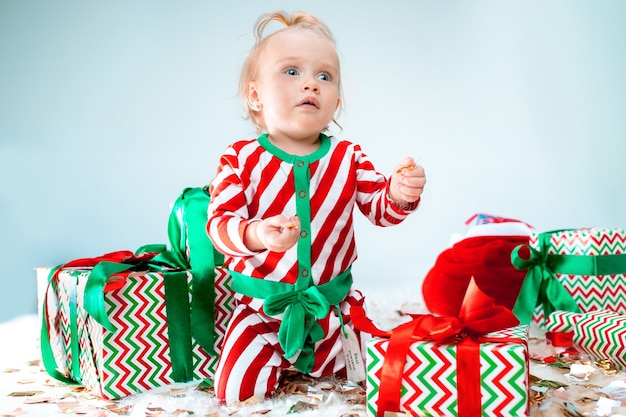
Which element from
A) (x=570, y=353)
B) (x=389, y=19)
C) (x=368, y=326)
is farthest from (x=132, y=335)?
(x=389, y=19)

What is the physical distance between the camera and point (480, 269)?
1.59 metres

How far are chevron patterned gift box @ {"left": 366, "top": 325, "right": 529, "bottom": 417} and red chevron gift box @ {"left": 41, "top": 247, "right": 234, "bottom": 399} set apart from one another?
37 cm

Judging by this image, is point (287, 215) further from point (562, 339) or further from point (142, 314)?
point (562, 339)

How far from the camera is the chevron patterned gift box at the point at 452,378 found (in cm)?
97

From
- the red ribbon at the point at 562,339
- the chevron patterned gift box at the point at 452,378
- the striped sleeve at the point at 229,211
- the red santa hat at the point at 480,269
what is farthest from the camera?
the red santa hat at the point at 480,269

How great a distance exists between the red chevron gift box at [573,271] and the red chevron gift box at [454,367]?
0.49 m

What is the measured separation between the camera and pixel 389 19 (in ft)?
8.54

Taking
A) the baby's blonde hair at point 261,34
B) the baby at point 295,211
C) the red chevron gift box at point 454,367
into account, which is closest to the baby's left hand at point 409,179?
the baby at point 295,211

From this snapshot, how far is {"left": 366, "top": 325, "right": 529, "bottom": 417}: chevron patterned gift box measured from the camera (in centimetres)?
97

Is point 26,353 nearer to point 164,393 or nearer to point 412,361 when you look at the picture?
point 164,393

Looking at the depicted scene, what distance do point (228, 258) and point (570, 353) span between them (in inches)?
26.9

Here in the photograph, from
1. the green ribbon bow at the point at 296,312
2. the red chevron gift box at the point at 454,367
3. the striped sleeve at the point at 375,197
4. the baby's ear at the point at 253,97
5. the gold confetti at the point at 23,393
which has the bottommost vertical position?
the gold confetti at the point at 23,393

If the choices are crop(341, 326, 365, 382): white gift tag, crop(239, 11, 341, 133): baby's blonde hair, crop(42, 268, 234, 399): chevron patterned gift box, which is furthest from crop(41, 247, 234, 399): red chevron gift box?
crop(239, 11, 341, 133): baby's blonde hair

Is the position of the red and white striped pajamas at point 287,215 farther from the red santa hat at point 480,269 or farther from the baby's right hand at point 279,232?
the red santa hat at point 480,269
